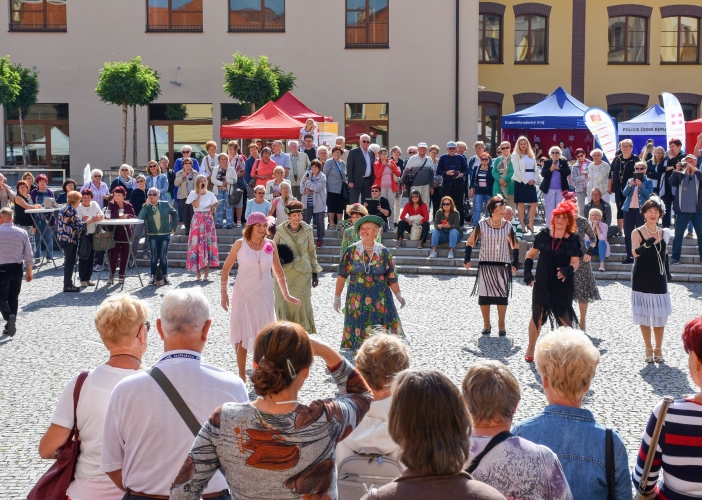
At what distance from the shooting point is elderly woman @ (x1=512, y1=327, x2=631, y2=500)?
3.57 meters

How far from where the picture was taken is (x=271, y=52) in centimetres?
2931

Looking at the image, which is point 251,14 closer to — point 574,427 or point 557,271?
point 557,271

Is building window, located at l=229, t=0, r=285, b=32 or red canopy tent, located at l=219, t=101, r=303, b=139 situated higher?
building window, located at l=229, t=0, r=285, b=32

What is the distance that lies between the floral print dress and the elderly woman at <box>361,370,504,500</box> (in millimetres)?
6547

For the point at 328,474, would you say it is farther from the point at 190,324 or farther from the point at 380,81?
the point at 380,81

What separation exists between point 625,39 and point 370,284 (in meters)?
27.6

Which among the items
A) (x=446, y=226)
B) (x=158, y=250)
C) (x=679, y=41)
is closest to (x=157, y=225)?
(x=158, y=250)

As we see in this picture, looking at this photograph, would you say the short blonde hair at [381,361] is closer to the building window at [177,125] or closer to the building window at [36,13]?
the building window at [177,125]

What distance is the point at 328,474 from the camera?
3.40m

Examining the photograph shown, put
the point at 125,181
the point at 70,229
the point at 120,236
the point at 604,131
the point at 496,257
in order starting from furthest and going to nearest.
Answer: the point at 604,131 → the point at 125,181 → the point at 120,236 → the point at 70,229 → the point at 496,257

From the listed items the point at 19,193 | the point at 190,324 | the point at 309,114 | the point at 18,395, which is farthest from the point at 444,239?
the point at 190,324

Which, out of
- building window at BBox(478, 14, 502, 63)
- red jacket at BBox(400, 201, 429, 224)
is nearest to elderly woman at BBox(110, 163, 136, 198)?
red jacket at BBox(400, 201, 429, 224)

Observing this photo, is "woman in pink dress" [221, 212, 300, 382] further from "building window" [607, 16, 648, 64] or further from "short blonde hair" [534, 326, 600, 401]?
"building window" [607, 16, 648, 64]

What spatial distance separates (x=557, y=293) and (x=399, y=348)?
6.12 meters
